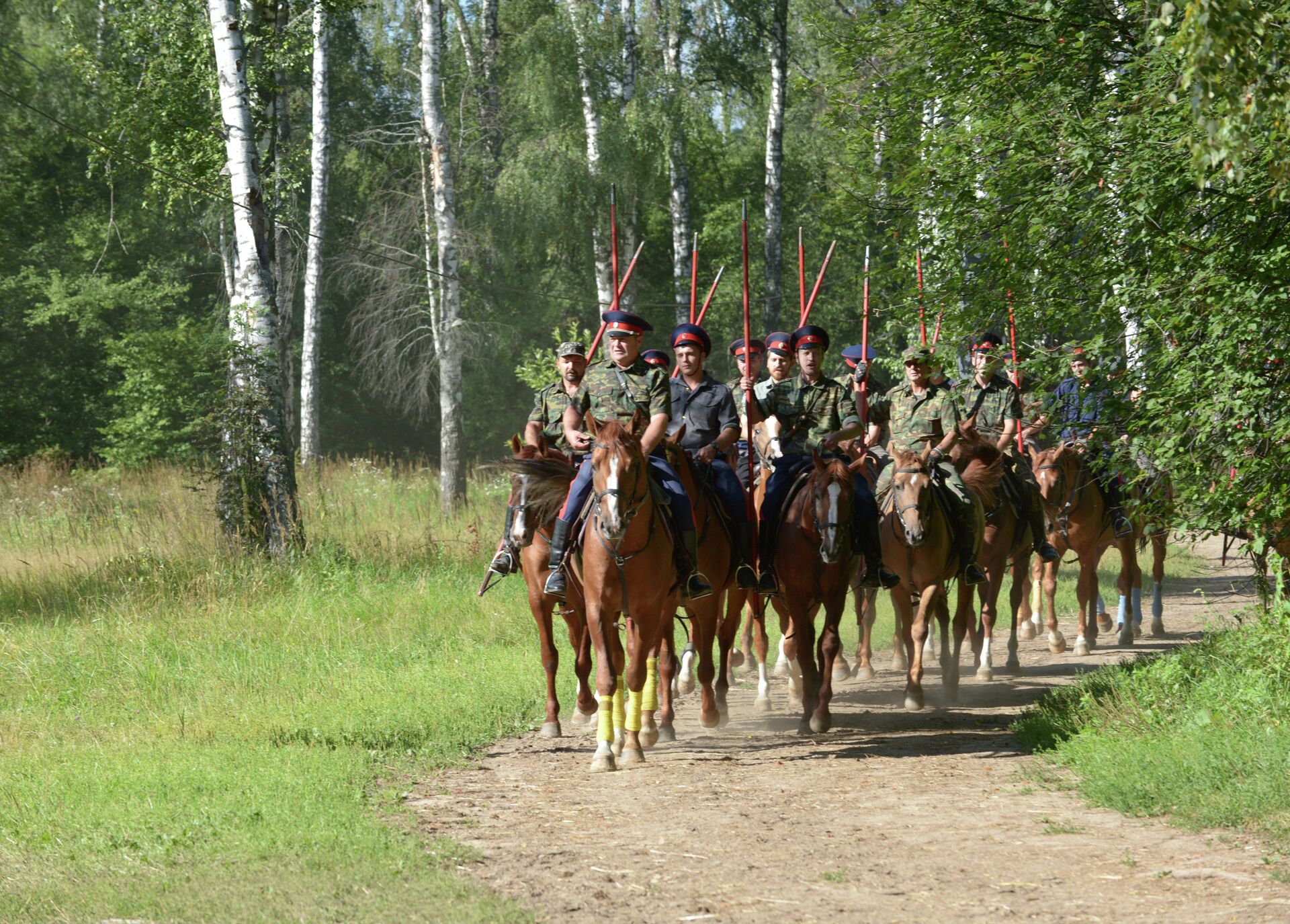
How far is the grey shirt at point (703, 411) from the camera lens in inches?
405

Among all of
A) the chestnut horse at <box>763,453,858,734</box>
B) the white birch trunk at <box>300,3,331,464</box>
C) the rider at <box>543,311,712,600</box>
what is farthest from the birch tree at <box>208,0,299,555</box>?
the white birch trunk at <box>300,3,331,464</box>

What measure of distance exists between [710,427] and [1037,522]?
4375mm

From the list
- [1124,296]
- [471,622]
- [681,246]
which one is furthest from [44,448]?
[1124,296]

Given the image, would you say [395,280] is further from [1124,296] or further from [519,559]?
[1124,296]

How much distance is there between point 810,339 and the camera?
10586 mm

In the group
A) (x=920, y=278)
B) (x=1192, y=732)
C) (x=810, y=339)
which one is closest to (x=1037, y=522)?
(x=920, y=278)

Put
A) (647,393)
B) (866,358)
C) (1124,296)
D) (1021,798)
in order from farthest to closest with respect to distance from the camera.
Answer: (866,358) < (647,393) < (1124,296) < (1021,798)

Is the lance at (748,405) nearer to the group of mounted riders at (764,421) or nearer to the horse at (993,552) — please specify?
the group of mounted riders at (764,421)

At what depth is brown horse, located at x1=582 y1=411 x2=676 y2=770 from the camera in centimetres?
838

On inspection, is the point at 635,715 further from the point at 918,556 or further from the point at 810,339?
the point at 810,339

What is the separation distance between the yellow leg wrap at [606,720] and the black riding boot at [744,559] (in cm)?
168

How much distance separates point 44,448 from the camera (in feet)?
101

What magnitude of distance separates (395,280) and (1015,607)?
75.8ft

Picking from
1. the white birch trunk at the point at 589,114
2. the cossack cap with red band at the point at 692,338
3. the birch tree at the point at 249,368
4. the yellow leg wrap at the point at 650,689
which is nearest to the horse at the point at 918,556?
the cossack cap with red band at the point at 692,338
